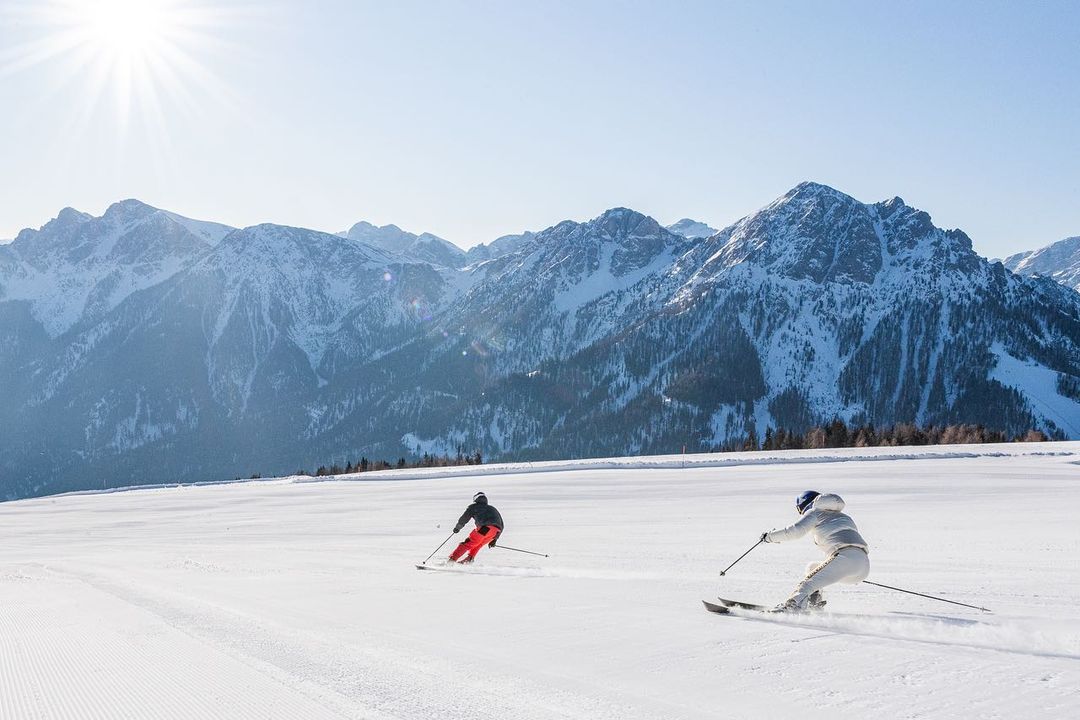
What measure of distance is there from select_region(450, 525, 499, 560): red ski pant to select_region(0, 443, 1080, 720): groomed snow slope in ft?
2.61

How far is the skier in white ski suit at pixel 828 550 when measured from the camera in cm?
893

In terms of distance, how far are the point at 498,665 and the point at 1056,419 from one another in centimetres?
23780

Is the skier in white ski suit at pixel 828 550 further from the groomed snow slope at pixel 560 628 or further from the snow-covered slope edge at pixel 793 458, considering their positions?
the snow-covered slope edge at pixel 793 458

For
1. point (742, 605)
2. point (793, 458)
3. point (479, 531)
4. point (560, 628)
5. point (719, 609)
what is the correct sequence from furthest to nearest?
point (793, 458) → point (479, 531) → point (742, 605) → point (719, 609) → point (560, 628)

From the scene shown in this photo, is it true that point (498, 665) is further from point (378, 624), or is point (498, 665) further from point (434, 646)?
point (378, 624)

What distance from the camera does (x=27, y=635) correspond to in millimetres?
8906

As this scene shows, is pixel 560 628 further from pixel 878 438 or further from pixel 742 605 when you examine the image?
pixel 878 438

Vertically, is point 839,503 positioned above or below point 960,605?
above

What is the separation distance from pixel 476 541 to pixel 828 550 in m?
8.58

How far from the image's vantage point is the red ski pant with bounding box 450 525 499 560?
52.3ft

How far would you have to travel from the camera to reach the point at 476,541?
1606 cm

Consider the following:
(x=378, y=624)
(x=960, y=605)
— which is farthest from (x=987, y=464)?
(x=378, y=624)

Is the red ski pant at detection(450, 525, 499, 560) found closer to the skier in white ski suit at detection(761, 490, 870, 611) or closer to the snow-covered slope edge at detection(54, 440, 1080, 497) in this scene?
the skier in white ski suit at detection(761, 490, 870, 611)

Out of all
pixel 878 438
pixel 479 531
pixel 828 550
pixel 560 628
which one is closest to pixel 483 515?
pixel 479 531
